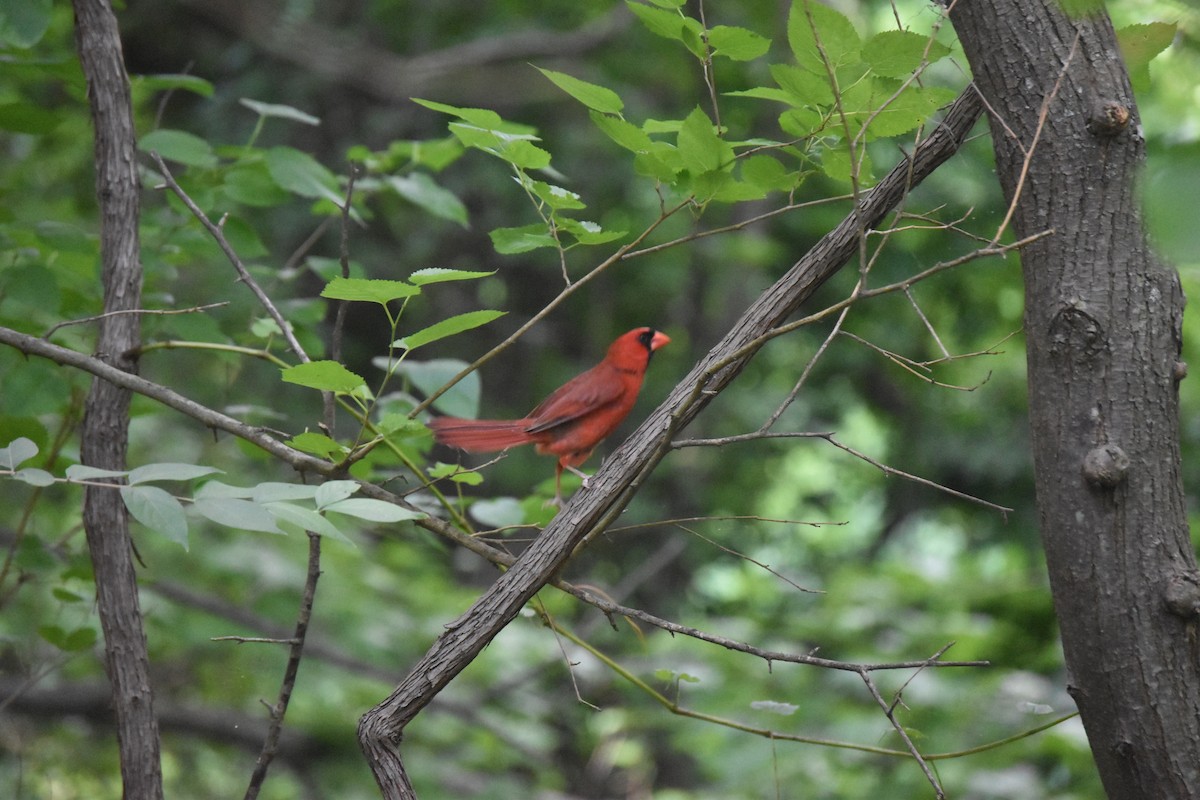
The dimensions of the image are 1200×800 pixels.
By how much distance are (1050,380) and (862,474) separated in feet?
20.7

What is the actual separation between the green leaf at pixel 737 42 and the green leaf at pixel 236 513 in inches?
26.3

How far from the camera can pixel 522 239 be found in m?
1.28

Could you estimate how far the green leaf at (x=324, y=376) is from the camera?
1.07 m

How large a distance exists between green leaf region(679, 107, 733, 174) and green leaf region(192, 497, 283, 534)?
1.89ft

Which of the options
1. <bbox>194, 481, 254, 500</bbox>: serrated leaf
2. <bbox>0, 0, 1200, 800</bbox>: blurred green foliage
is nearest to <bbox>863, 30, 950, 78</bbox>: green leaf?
<bbox>0, 0, 1200, 800</bbox>: blurred green foliage

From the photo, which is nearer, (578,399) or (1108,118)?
(1108,118)

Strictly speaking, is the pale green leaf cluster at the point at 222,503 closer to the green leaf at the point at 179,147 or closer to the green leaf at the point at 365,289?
the green leaf at the point at 365,289

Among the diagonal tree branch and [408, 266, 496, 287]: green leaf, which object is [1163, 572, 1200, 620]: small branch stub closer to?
the diagonal tree branch

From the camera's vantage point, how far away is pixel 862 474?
7281mm

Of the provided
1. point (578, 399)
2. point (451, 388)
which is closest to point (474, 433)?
point (451, 388)

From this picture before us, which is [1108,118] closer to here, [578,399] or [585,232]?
[585,232]

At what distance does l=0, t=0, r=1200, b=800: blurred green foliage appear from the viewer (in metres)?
1.35

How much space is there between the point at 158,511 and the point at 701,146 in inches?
26.0

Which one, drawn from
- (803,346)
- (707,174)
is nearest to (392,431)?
(707,174)
